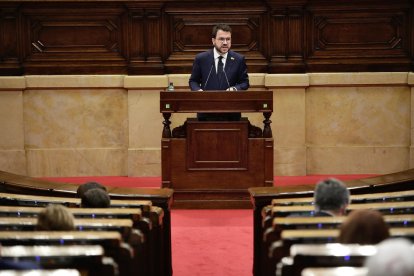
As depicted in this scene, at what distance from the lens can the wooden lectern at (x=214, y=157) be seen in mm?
8031

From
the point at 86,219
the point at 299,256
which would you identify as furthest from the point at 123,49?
the point at 299,256

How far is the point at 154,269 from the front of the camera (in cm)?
531

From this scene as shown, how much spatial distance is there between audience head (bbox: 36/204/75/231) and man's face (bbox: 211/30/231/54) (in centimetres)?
443

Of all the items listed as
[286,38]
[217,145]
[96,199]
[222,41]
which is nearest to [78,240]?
[96,199]

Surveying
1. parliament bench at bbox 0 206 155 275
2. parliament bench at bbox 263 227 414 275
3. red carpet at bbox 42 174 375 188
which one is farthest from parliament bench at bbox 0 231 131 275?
red carpet at bbox 42 174 375 188

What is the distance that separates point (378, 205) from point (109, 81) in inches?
229

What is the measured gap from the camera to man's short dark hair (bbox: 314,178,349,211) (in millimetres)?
4434

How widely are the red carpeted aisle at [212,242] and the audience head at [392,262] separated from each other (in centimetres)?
322

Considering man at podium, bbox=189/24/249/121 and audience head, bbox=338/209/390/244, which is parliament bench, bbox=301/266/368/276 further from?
man at podium, bbox=189/24/249/121

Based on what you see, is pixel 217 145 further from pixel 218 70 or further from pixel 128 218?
pixel 128 218

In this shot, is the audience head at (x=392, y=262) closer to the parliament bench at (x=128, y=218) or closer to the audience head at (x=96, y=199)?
the parliament bench at (x=128, y=218)

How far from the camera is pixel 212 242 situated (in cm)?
691

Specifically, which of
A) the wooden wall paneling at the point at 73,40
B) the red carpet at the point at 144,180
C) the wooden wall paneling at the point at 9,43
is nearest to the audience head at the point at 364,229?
the red carpet at the point at 144,180

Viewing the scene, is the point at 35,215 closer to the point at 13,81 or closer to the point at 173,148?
the point at 173,148
